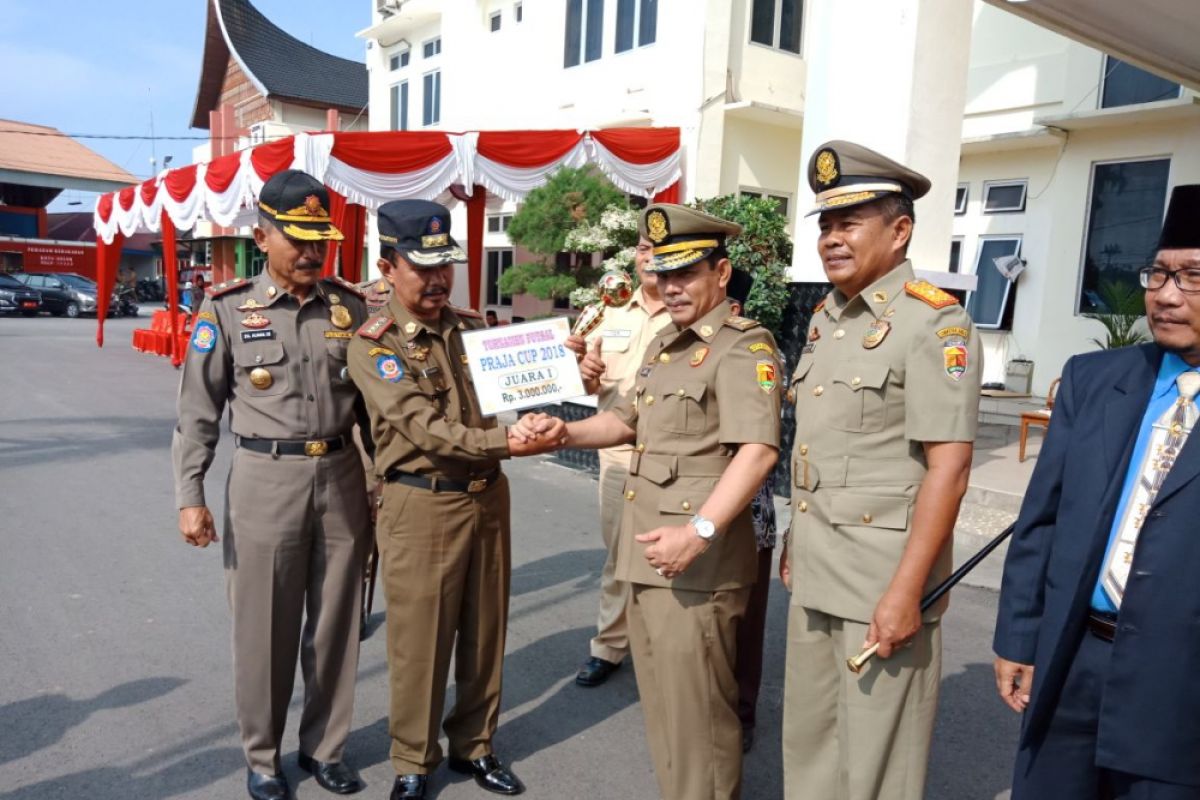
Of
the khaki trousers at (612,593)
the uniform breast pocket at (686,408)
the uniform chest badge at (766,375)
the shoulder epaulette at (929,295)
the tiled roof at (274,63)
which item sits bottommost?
the khaki trousers at (612,593)

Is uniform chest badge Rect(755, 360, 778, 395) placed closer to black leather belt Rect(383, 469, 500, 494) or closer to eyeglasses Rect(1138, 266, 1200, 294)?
eyeglasses Rect(1138, 266, 1200, 294)

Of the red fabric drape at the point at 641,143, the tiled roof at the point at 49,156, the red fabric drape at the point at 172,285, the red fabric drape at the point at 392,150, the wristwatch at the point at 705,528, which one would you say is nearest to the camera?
the wristwatch at the point at 705,528

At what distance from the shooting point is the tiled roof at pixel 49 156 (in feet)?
113

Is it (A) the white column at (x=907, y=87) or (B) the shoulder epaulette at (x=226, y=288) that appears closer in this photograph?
(B) the shoulder epaulette at (x=226, y=288)

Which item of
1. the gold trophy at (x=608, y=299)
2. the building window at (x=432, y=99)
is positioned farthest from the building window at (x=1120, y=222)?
the building window at (x=432, y=99)

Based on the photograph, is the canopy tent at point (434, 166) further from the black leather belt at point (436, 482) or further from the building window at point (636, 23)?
the black leather belt at point (436, 482)

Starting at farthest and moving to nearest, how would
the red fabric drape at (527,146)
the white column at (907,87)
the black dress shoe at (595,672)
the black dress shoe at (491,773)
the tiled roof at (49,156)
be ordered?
the tiled roof at (49,156) → the red fabric drape at (527,146) → the white column at (907,87) → the black dress shoe at (595,672) → the black dress shoe at (491,773)

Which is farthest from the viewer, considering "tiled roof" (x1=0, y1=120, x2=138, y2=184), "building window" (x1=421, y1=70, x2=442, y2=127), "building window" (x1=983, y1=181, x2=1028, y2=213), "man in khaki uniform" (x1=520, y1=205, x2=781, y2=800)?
"tiled roof" (x1=0, y1=120, x2=138, y2=184)

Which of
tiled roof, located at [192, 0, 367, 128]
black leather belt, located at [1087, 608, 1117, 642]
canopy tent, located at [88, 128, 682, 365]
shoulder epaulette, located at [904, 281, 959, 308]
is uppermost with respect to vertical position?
tiled roof, located at [192, 0, 367, 128]

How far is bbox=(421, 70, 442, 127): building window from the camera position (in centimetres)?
1841

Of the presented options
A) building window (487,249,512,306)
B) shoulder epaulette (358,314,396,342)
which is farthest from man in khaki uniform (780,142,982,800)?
building window (487,249,512,306)

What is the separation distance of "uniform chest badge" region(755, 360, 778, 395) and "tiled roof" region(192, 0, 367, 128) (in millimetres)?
28582

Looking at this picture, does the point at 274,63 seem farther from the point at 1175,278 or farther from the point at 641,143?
the point at 1175,278

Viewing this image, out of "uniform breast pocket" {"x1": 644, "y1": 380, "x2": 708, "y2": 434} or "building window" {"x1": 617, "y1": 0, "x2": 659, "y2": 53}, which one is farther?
"building window" {"x1": 617, "y1": 0, "x2": 659, "y2": 53}
